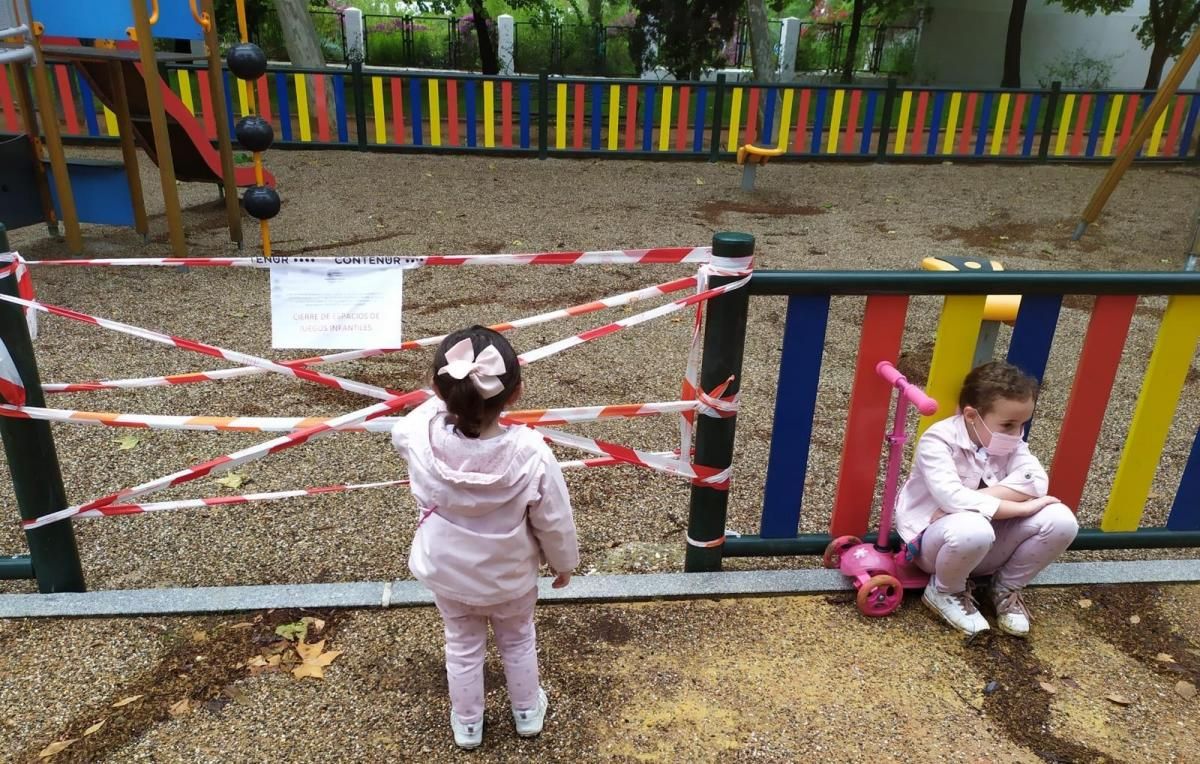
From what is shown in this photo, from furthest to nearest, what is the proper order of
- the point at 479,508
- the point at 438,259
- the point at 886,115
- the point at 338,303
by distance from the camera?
the point at 886,115 < the point at 438,259 < the point at 338,303 < the point at 479,508

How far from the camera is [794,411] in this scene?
117 inches

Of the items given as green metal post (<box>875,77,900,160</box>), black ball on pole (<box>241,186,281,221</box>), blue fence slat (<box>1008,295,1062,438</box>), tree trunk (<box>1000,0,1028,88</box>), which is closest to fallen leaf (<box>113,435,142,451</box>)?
black ball on pole (<box>241,186,281,221</box>)

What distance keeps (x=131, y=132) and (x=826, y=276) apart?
6616 millimetres

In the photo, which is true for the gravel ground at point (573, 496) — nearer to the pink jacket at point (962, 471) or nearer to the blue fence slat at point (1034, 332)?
the pink jacket at point (962, 471)

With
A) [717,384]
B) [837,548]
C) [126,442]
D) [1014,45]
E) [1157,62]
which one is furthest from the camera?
[1014,45]

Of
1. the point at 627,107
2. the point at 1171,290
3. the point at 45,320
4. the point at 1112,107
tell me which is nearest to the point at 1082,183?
the point at 1112,107

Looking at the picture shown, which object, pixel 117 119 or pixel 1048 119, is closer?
pixel 117 119

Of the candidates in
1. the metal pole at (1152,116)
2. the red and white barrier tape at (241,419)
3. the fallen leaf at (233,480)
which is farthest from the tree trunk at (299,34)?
the red and white barrier tape at (241,419)

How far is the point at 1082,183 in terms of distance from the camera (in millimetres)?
12180

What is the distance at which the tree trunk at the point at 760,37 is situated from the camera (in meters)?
17.2

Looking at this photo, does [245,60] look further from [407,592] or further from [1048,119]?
[1048,119]

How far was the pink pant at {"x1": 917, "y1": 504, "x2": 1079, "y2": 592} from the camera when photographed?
2715 millimetres

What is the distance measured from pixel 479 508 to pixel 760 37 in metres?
17.3

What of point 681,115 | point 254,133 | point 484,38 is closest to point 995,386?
point 254,133
